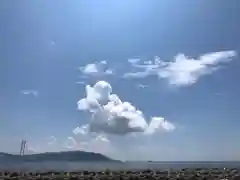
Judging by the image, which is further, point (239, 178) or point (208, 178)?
point (208, 178)

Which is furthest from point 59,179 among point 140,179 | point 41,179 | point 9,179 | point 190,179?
point 190,179

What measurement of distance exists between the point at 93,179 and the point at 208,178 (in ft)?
42.7

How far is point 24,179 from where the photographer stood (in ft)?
143

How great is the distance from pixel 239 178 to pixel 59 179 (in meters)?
19.3

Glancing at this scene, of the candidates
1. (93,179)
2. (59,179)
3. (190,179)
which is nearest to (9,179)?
(59,179)

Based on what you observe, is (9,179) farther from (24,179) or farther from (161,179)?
(161,179)

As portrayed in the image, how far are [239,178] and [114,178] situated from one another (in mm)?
14987

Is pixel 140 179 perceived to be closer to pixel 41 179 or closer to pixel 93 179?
pixel 93 179

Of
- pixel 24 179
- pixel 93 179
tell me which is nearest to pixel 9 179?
pixel 24 179

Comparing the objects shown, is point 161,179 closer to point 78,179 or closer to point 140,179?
point 140,179

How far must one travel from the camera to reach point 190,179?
43.9 metres

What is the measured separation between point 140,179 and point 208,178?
7761mm

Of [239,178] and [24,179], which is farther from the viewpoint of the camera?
[24,179]

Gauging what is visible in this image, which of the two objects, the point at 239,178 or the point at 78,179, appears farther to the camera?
the point at 78,179
